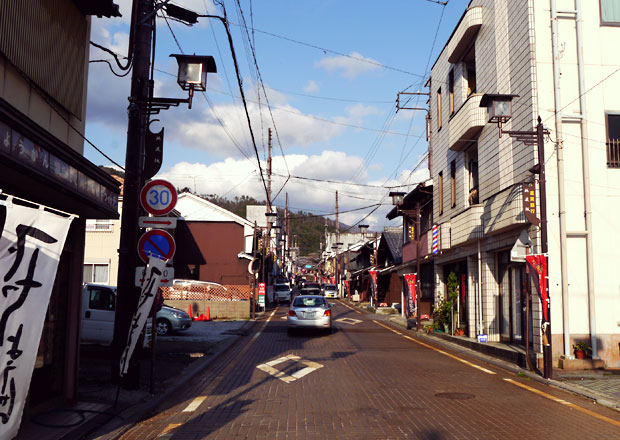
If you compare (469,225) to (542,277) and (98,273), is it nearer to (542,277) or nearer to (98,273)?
(542,277)

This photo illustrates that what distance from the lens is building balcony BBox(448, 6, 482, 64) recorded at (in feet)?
61.8

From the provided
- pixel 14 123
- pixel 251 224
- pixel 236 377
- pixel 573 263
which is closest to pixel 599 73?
pixel 573 263

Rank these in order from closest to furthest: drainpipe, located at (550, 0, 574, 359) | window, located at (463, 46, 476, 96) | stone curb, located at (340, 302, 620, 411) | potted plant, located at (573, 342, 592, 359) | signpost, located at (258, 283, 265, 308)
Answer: stone curb, located at (340, 302, 620, 411), potted plant, located at (573, 342, 592, 359), drainpipe, located at (550, 0, 574, 359), window, located at (463, 46, 476, 96), signpost, located at (258, 283, 265, 308)

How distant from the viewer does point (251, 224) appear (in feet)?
139

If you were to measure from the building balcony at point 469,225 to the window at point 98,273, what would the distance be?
18.8m

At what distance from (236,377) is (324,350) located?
5.42 metres

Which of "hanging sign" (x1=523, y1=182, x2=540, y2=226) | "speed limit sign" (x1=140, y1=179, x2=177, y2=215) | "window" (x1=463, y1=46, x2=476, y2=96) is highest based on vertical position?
"window" (x1=463, y1=46, x2=476, y2=96)

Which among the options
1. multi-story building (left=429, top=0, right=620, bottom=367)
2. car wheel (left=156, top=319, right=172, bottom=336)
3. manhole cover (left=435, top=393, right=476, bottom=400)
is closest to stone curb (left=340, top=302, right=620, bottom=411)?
multi-story building (left=429, top=0, right=620, bottom=367)

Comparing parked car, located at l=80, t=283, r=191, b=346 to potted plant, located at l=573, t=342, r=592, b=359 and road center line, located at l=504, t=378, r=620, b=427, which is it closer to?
road center line, located at l=504, t=378, r=620, b=427

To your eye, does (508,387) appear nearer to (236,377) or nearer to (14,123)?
(236,377)

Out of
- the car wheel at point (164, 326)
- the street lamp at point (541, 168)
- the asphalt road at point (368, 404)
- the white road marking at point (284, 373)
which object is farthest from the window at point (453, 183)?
the car wheel at point (164, 326)

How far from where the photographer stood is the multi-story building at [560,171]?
13391 mm

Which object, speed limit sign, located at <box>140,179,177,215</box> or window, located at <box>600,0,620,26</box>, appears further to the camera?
window, located at <box>600,0,620,26</box>

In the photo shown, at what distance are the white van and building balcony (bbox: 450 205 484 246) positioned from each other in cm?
1028
